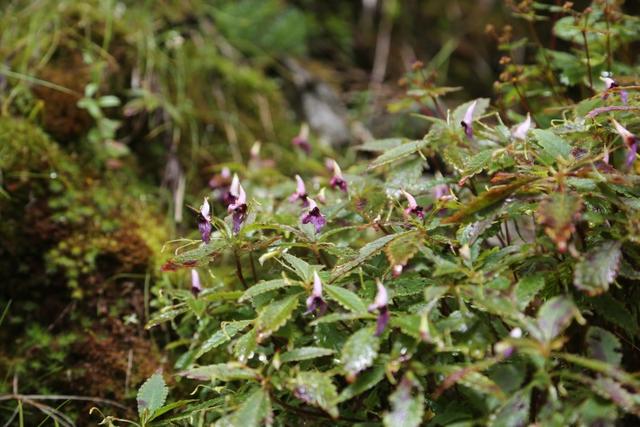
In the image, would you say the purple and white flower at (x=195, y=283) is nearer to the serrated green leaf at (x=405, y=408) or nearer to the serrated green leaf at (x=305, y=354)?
the serrated green leaf at (x=305, y=354)

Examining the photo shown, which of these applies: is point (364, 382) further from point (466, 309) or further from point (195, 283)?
point (195, 283)

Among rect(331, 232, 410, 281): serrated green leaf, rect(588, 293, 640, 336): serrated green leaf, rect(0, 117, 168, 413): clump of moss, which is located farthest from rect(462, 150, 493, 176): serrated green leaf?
rect(0, 117, 168, 413): clump of moss

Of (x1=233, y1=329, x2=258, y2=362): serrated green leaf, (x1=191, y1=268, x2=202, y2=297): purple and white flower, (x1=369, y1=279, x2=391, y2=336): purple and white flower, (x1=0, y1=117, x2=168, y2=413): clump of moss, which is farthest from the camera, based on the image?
(x1=0, y1=117, x2=168, y2=413): clump of moss

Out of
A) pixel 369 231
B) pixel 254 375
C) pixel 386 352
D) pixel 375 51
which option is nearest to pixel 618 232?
pixel 386 352

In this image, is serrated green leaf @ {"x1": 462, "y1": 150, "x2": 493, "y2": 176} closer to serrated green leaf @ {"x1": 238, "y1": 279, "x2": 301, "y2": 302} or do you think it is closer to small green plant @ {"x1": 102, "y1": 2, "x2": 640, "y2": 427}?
small green plant @ {"x1": 102, "y1": 2, "x2": 640, "y2": 427}

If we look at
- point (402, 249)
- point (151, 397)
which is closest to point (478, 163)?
point (402, 249)

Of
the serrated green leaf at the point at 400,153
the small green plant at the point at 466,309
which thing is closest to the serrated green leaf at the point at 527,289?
the small green plant at the point at 466,309

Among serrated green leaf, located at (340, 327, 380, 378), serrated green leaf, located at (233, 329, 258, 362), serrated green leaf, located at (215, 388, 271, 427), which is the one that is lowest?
serrated green leaf, located at (215, 388, 271, 427)
